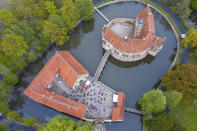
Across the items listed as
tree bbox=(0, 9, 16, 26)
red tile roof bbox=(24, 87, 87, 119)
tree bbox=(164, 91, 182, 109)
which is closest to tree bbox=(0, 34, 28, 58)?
tree bbox=(0, 9, 16, 26)

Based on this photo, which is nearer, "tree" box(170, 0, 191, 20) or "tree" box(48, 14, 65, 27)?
"tree" box(48, 14, 65, 27)

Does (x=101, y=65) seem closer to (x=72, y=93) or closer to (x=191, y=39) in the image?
(x=72, y=93)

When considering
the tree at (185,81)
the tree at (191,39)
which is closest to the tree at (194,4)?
the tree at (191,39)

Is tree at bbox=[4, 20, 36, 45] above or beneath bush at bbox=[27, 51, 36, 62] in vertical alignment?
above

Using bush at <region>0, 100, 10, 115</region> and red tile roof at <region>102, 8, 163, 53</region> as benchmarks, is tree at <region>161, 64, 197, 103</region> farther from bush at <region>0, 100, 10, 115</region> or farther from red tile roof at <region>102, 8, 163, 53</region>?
bush at <region>0, 100, 10, 115</region>

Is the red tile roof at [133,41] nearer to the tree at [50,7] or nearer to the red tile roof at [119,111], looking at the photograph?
the red tile roof at [119,111]

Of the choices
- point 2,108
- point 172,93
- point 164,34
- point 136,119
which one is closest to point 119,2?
point 164,34
